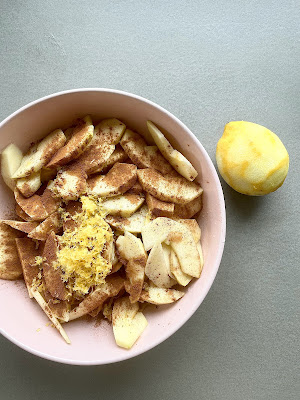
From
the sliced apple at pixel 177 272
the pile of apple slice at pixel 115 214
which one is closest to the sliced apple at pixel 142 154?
the pile of apple slice at pixel 115 214

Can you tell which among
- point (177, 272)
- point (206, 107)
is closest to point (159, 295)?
point (177, 272)

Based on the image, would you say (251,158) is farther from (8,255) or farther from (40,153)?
(8,255)

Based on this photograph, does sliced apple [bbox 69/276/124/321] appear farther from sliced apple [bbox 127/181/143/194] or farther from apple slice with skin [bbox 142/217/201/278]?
sliced apple [bbox 127/181/143/194]

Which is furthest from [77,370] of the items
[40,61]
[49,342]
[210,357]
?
[40,61]

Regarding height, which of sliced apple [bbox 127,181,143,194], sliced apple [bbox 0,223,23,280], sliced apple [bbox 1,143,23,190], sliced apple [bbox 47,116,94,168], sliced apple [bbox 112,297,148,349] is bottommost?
sliced apple [bbox 112,297,148,349]

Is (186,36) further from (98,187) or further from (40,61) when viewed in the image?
(98,187)

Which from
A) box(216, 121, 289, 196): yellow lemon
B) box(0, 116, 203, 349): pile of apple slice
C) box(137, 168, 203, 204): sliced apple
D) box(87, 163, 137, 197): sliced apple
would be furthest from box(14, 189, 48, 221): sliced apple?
box(216, 121, 289, 196): yellow lemon

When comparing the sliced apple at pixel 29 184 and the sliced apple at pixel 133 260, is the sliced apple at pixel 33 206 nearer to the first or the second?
the sliced apple at pixel 29 184
